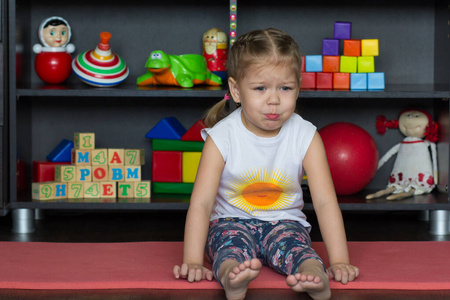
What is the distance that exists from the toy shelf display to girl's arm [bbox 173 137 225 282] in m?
0.74

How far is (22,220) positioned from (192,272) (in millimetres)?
920

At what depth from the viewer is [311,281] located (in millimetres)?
1273

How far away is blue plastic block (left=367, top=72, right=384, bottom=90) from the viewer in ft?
7.22

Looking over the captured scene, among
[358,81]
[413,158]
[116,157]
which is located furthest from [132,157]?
[413,158]

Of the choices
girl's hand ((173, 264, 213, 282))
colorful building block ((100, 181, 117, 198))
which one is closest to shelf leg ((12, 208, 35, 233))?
colorful building block ((100, 181, 117, 198))

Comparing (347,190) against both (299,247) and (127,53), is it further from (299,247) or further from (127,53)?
(127,53)

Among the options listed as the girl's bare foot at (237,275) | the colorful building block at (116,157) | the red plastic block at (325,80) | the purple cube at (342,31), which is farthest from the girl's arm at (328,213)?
the colorful building block at (116,157)

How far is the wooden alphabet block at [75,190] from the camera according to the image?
2.20 metres

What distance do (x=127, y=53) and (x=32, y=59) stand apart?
0.36 m

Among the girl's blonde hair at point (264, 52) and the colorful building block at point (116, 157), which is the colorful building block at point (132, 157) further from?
the girl's blonde hair at point (264, 52)

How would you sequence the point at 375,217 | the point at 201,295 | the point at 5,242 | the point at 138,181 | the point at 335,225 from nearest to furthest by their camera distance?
the point at 201,295 → the point at 335,225 → the point at 5,242 → the point at 138,181 → the point at 375,217

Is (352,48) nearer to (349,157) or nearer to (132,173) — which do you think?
(349,157)

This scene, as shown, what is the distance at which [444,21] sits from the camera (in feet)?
7.68

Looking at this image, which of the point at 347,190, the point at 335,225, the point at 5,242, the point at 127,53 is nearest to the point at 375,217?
the point at 347,190
